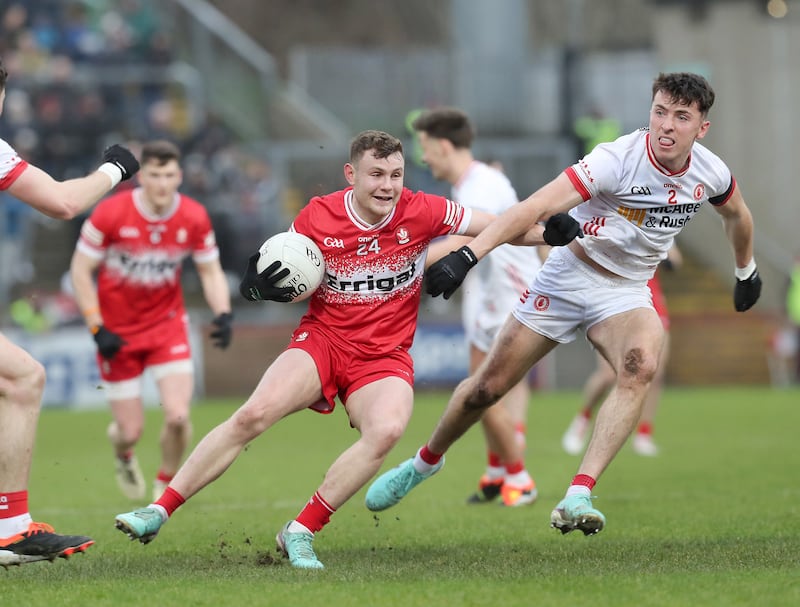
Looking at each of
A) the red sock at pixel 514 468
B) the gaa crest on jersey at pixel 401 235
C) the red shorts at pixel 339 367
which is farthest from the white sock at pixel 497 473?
the gaa crest on jersey at pixel 401 235

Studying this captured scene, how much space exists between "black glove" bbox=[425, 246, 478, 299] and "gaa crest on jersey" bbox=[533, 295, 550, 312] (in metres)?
0.96

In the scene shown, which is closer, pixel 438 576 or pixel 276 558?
pixel 438 576

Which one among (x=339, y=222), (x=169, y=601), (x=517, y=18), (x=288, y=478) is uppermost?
(x=517, y=18)

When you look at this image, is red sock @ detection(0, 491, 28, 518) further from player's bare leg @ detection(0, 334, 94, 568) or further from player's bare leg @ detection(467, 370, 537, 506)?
player's bare leg @ detection(467, 370, 537, 506)

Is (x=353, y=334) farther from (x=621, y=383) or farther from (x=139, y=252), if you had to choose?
(x=139, y=252)

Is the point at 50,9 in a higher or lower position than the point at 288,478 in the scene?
higher

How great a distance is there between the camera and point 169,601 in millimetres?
5992

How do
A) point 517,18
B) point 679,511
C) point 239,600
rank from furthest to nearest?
point 517,18, point 679,511, point 239,600

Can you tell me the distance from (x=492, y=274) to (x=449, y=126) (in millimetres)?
1155

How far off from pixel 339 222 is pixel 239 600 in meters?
2.27

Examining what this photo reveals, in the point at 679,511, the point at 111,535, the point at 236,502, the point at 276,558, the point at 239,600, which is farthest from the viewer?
the point at 236,502

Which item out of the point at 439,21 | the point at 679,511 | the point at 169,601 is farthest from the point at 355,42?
the point at 169,601

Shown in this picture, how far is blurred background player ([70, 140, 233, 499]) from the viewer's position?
10.0m

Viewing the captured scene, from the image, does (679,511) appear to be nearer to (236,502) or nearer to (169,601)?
(236,502)
